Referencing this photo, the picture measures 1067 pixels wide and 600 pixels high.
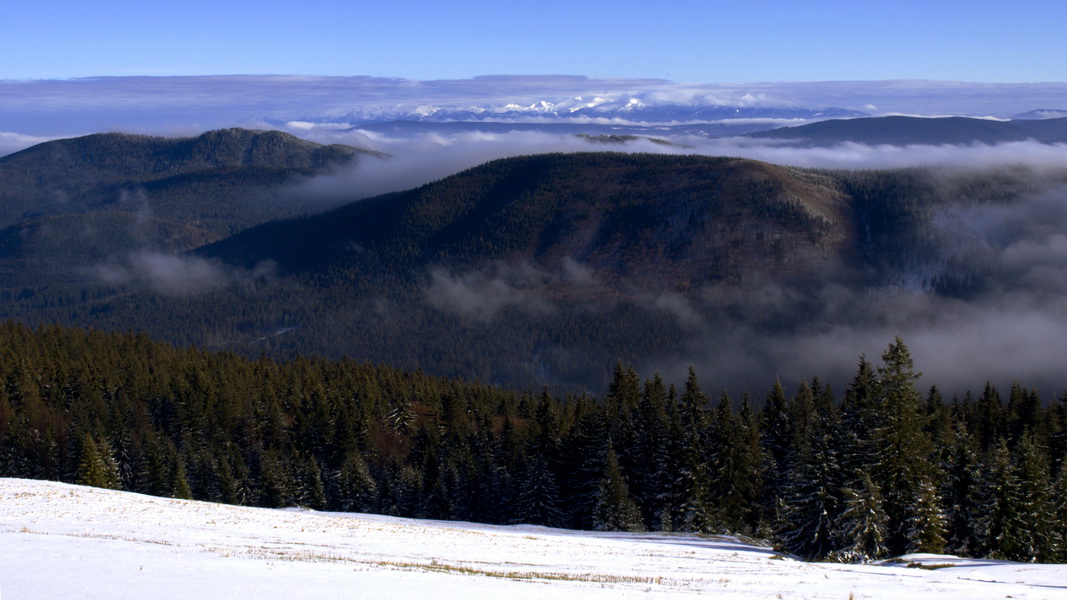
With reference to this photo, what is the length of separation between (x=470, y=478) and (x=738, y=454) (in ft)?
78.5

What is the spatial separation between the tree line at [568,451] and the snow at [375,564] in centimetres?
641

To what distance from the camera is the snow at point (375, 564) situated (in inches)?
824

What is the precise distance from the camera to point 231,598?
1888 centimetres

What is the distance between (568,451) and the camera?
224 feet

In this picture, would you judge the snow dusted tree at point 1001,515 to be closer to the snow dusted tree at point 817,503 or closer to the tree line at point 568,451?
the tree line at point 568,451

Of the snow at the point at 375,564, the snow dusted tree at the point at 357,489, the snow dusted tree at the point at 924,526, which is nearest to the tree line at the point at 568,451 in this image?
the snow dusted tree at the point at 924,526

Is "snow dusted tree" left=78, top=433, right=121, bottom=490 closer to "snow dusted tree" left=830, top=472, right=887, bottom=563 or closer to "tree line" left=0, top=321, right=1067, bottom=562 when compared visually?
"tree line" left=0, top=321, right=1067, bottom=562

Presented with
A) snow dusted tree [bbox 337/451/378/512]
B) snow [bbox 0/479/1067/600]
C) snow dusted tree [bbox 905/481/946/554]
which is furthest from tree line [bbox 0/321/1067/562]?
snow [bbox 0/479/1067/600]

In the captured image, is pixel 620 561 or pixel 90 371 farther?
pixel 90 371

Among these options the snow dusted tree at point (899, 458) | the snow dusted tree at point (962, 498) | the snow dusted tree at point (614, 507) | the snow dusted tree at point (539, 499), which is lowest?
the snow dusted tree at point (539, 499)

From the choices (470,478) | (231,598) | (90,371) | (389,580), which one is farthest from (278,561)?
(90,371)

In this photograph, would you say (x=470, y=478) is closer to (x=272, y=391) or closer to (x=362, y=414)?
(x=362, y=414)

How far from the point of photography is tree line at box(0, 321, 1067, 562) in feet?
137

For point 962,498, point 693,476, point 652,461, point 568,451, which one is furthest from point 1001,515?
point 568,451
